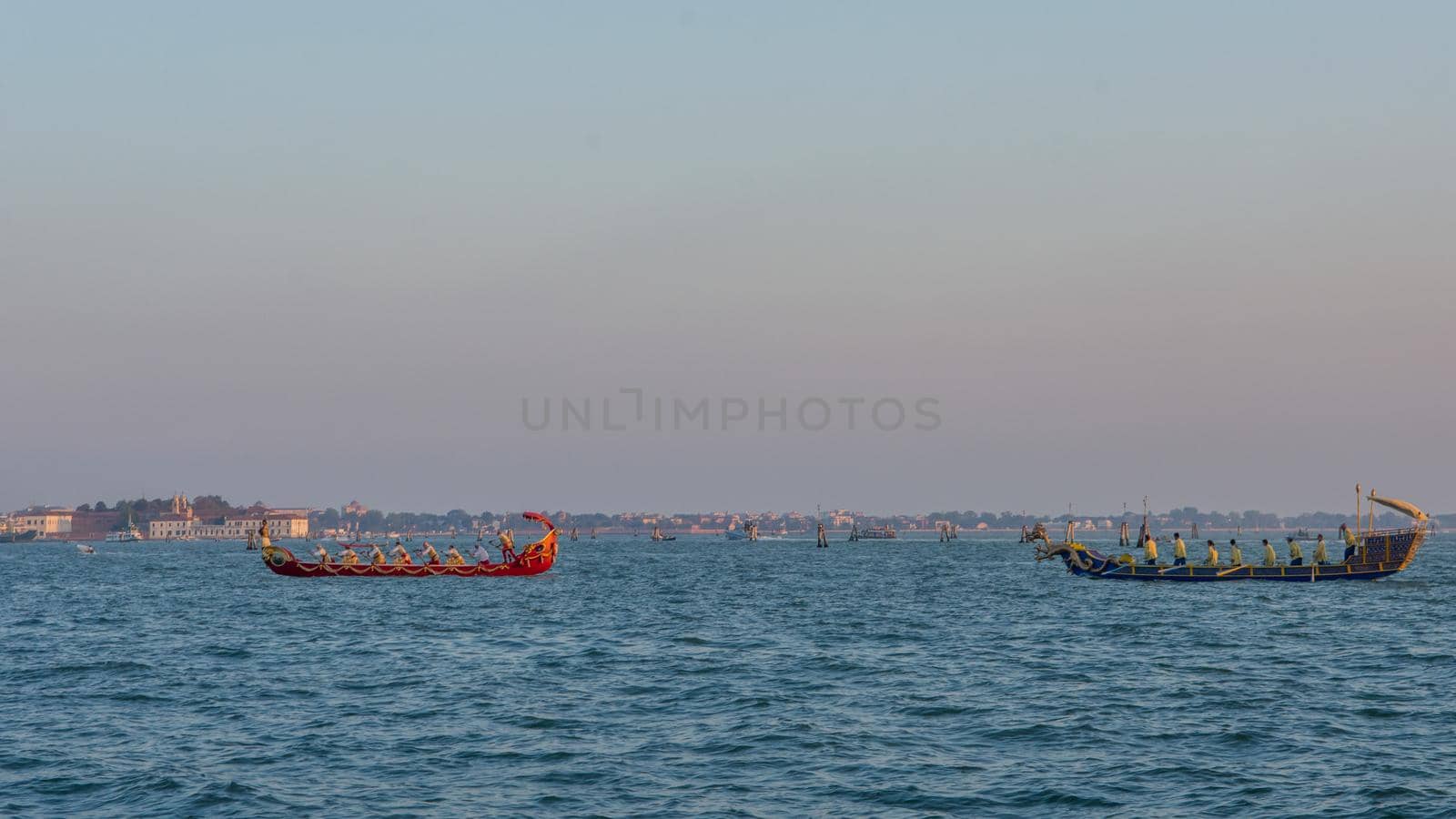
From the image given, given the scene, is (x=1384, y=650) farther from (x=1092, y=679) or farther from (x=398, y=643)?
(x=398, y=643)

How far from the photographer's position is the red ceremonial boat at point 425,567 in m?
78.6

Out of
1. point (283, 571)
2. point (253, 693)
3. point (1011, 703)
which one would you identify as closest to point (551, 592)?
point (283, 571)

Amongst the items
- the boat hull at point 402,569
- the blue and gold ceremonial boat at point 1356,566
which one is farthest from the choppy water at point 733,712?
the boat hull at point 402,569

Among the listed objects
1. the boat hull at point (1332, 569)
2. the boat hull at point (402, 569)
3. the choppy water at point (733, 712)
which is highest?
the boat hull at point (1332, 569)

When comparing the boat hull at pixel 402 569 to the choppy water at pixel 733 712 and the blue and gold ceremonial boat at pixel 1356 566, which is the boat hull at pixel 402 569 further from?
the blue and gold ceremonial boat at pixel 1356 566

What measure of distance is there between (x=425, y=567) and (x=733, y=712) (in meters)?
53.2

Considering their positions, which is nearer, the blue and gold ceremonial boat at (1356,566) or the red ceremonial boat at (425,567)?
the blue and gold ceremonial boat at (1356,566)

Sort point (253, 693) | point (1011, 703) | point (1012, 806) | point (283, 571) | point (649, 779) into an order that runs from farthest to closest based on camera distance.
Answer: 1. point (283, 571)
2. point (253, 693)
3. point (1011, 703)
4. point (649, 779)
5. point (1012, 806)

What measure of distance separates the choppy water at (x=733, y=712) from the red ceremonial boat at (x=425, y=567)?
22.5 metres

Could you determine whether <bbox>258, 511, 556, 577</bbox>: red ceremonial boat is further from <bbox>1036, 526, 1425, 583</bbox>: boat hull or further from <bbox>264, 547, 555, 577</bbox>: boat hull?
<bbox>1036, 526, 1425, 583</bbox>: boat hull

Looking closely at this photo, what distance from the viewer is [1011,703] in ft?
95.6

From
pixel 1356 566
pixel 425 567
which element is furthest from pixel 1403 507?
pixel 425 567

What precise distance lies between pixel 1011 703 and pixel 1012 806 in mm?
9263

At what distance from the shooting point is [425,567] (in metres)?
78.4
